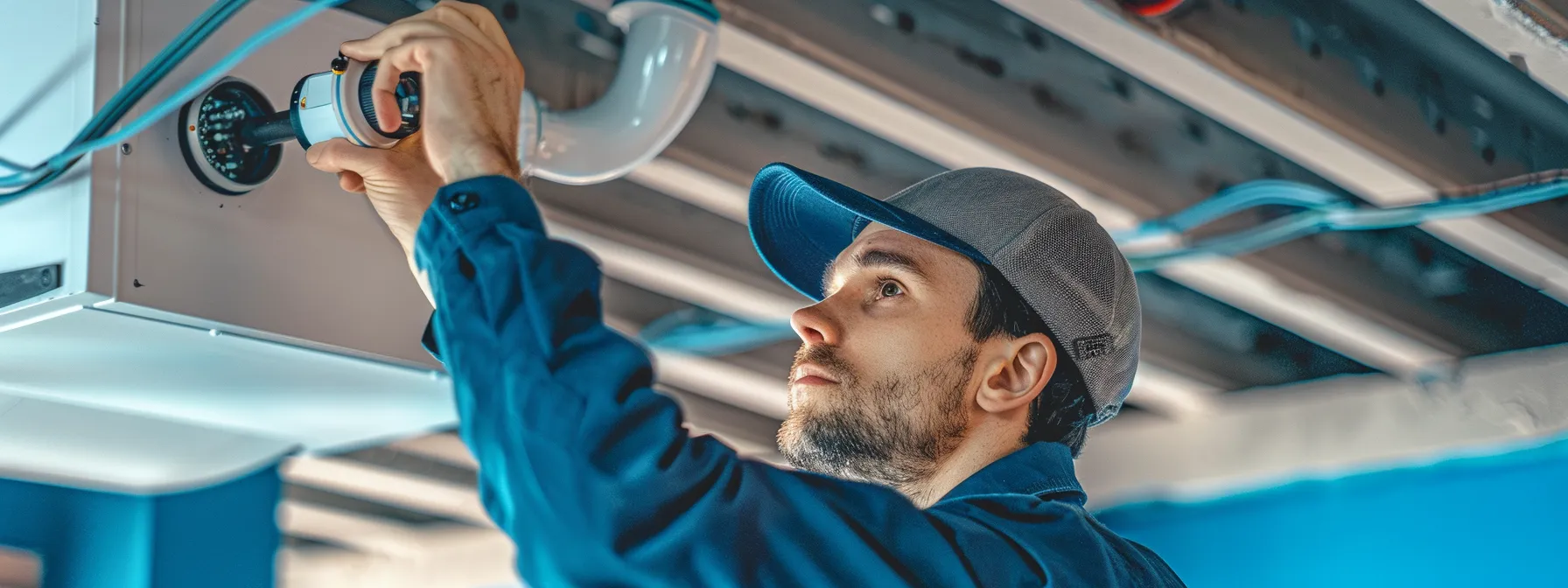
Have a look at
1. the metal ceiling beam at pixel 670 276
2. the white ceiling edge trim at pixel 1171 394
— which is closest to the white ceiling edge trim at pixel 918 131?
the white ceiling edge trim at pixel 1171 394

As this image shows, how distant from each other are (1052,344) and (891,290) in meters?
0.18

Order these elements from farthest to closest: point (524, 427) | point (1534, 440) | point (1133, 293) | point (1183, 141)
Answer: point (1534, 440), point (1183, 141), point (1133, 293), point (524, 427)

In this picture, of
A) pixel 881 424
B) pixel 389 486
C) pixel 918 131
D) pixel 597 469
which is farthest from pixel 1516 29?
pixel 389 486

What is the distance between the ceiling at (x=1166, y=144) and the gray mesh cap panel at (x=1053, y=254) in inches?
32.4

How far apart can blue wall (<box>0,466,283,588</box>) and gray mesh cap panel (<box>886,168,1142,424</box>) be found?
3.01 ft

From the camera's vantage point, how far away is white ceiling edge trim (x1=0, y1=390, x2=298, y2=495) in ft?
5.43

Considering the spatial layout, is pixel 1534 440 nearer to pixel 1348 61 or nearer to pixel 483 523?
pixel 1348 61

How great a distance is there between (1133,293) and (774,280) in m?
1.79

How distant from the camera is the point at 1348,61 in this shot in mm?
2770

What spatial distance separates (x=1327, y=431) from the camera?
3.81 meters

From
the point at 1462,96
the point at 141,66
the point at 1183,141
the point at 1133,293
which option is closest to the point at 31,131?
the point at 141,66

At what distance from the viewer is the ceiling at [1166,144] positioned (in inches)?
102

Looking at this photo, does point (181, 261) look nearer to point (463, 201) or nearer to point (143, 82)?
point (143, 82)

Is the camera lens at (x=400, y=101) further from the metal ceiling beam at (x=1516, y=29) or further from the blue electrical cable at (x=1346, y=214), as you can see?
the metal ceiling beam at (x=1516, y=29)
